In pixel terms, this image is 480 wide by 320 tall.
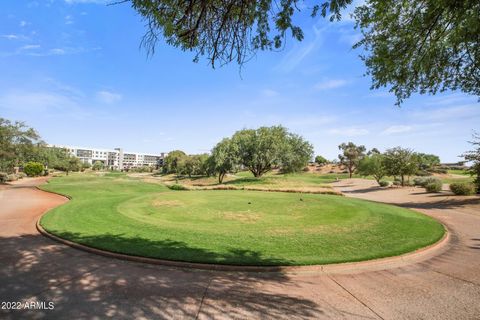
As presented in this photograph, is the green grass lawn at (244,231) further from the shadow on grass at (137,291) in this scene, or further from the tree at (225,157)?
the tree at (225,157)

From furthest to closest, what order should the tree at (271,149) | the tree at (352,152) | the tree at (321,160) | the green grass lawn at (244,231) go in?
the tree at (321,160) → the tree at (352,152) → the tree at (271,149) → the green grass lawn at (244,231)

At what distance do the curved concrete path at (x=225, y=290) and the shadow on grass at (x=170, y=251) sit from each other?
0.54m

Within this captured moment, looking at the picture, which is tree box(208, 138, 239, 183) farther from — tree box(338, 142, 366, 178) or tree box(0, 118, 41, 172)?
tree box(338, 142, 366, 178)

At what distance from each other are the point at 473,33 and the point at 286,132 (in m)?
39.3

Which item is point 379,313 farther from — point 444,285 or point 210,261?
point 210,261

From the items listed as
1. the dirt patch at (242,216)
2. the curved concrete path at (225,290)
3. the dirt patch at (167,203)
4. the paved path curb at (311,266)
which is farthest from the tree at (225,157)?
the curved concrete path at (225,290)

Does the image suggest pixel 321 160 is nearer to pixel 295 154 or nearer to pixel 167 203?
pixel 295 154

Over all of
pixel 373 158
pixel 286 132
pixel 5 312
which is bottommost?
pixel 5 312

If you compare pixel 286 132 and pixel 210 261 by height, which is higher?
pixel 286 132

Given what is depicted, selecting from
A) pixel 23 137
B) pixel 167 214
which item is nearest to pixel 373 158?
pixel 167 214

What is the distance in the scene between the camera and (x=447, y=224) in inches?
549

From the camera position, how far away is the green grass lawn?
27.5 ft

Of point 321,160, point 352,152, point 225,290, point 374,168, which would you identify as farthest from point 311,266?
point 321,160

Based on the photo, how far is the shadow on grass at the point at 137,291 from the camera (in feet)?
16.2
